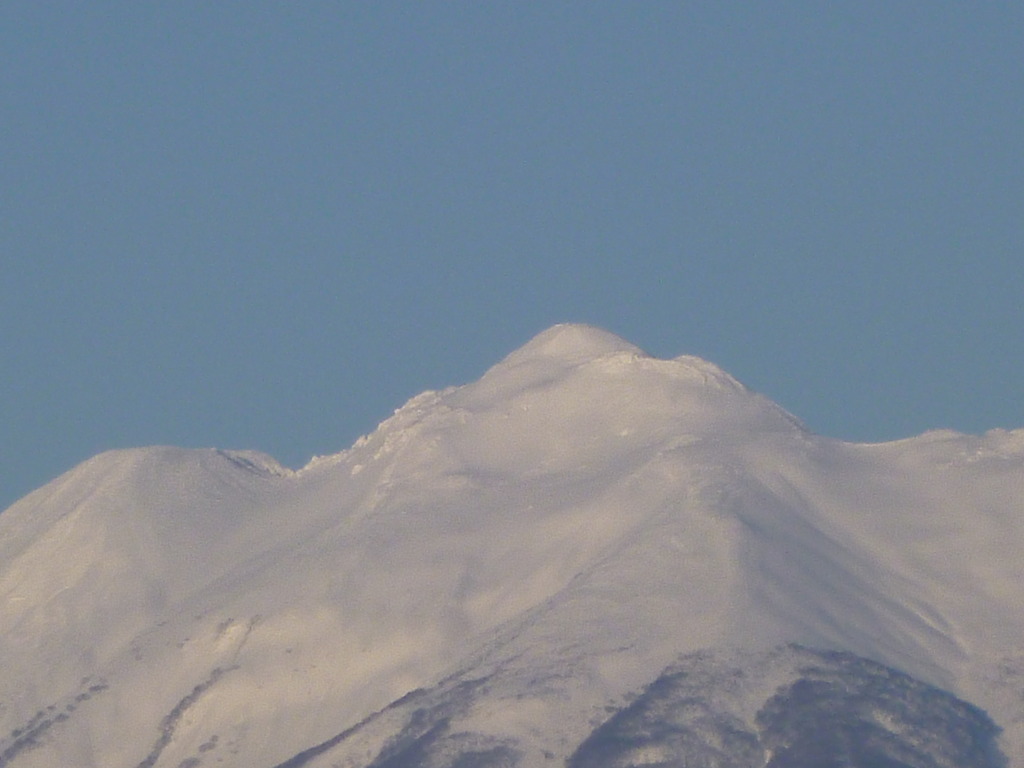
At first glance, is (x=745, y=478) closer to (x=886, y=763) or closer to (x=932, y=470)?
(x=932, y=470)

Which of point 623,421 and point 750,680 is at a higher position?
point 623,421

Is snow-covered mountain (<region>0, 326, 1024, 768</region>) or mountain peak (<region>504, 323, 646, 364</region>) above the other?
mountain peak (<region>504, 323, 646, 364</region>)

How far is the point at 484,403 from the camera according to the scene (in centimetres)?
6975

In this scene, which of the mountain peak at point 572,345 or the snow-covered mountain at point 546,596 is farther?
the mountain peak at point 572,345

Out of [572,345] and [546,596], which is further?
[572,345]

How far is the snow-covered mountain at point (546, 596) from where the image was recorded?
44406 millimetres

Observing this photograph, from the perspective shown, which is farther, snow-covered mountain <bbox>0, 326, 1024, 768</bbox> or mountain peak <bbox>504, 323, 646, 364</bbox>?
mountain peak <bbox>504, 323, 646, 364</bbox>

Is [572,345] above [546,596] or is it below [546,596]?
above

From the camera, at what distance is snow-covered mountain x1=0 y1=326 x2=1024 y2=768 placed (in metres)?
44.4

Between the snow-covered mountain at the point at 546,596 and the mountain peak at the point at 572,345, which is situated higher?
the mountain peak at the point at 572,345

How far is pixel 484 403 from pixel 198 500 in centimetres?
1242

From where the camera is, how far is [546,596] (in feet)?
171

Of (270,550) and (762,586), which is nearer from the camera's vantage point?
(762,586)

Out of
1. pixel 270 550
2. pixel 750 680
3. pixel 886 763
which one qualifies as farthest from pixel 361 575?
pixel 886 763
